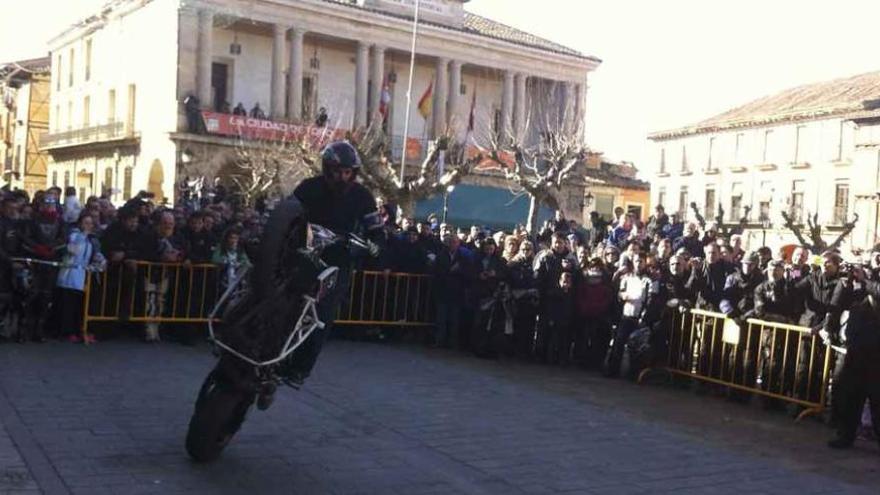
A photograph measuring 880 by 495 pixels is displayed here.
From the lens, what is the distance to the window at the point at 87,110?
54938mm

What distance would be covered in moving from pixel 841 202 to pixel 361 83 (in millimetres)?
26873

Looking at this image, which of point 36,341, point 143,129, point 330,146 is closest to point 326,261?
point 330,146

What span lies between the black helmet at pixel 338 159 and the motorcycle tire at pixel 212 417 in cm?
154

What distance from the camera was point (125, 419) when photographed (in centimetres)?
770

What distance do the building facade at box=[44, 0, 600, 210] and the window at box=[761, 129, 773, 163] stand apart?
38.8 ft

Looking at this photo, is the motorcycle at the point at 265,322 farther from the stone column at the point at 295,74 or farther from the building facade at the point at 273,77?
the stone column at the point at 295,74

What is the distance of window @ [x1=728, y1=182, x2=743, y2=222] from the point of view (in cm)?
6147

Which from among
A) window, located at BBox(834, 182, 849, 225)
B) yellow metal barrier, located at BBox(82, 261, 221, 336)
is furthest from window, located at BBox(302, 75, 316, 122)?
yellow metal barrier, located at BBox(82, 261, 221, 336)

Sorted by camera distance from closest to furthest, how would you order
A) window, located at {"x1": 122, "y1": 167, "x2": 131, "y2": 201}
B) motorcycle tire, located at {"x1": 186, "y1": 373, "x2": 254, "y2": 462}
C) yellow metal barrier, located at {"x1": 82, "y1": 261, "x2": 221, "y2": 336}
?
1. motorcycle tire, located at {"x1": 186, "y1": 373, "x2": 254, "y2": 462}
2. yellow metal barrier, located at {"x1": 82, "y1": 261, "x2": 221, "y2": 336}
3. window, located at {"x1": 122, "y1": 167, "x2": 131, "y2": 201}

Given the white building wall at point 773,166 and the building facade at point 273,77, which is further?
the white building wall at point 773,166

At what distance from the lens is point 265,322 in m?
6.31

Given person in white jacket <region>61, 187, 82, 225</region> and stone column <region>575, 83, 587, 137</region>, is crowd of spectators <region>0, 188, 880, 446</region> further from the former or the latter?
stone column <region>575, 83, 587, 137</region>

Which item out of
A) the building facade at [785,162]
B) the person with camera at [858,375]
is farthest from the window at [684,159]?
the person with camera at [858,375]

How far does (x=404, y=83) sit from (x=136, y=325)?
4218 centimetres
